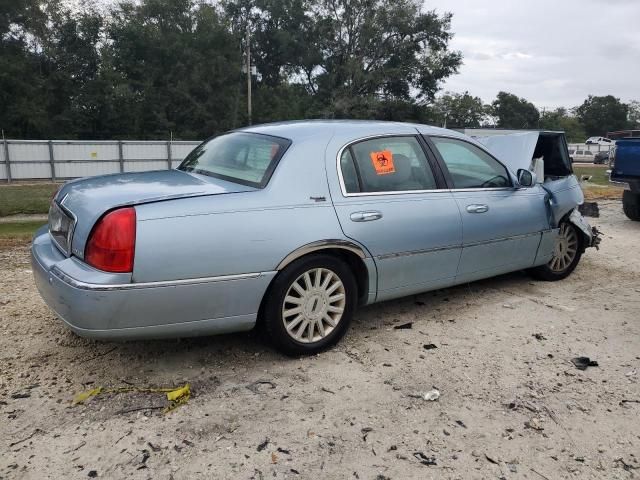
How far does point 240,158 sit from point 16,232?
5861 mm

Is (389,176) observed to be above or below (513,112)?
below

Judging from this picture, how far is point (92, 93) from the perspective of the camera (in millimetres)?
37594

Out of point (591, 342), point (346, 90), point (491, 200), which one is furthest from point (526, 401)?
point (346, 90)

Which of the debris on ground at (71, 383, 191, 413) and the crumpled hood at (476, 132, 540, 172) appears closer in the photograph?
the debris on ground at (71, 383, 191, 413)

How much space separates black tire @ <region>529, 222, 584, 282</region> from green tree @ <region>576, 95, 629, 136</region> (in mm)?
89893

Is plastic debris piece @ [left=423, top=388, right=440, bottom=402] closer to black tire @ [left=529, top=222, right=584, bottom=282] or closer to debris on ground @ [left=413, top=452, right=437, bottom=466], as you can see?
debris on ground @ [left=413, top=452, right=437, bottom=466]

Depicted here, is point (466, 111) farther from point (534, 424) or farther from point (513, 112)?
point (534, 424)

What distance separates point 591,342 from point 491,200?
4.39 ft

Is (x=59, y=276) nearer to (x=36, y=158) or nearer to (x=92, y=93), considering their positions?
(x=36, y=158)

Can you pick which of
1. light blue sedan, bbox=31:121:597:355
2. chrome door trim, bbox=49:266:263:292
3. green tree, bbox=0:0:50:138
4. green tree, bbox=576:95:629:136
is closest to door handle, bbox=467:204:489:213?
light blue sedan, bbox=31:121:597:355

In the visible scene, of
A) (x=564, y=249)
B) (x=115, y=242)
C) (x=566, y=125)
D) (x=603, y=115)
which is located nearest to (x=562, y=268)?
(x=564, y=249)

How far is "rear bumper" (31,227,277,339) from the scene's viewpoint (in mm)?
2803

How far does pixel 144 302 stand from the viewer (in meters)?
2.86

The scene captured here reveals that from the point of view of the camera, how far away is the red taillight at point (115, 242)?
9.18 feet
